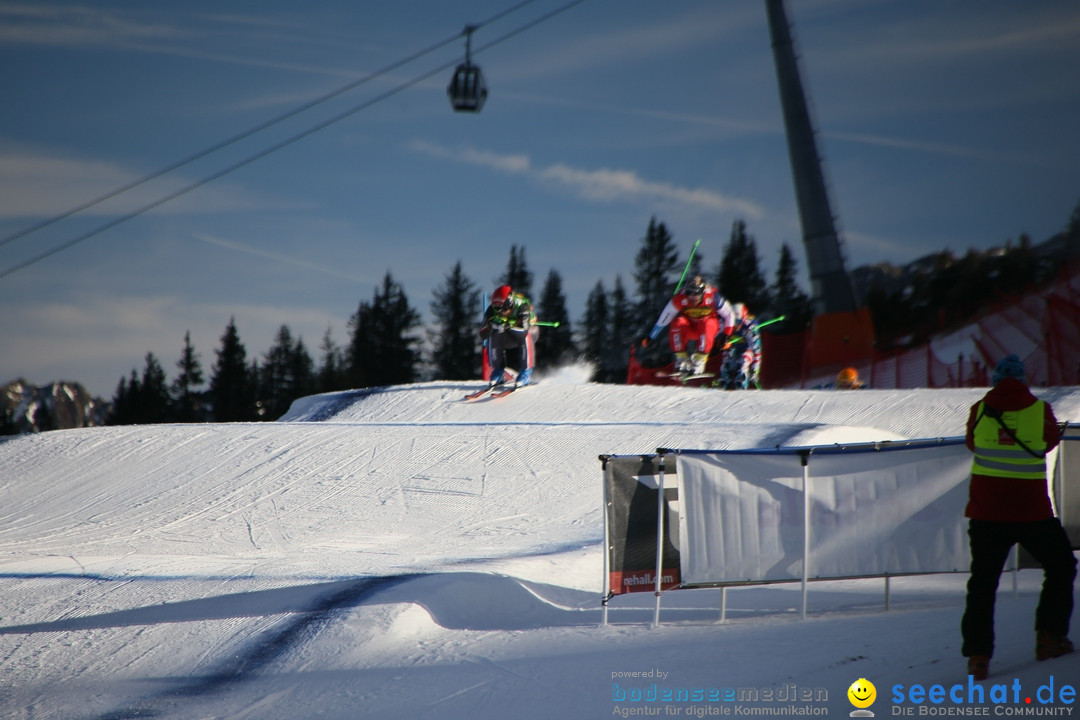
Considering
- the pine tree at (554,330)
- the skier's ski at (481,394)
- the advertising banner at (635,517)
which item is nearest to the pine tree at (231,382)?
the pine tree at (554,330)

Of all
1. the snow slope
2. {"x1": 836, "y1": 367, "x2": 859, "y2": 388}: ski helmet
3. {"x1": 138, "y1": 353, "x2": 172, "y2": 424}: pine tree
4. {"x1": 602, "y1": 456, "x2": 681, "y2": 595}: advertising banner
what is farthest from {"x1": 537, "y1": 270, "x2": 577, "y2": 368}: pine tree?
{"x1": 602, "y1": 456, "x2": 681, "y2": 595}: advertising banner

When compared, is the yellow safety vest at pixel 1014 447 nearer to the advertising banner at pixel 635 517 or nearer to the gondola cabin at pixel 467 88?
the advertising banner at pixel 635 517

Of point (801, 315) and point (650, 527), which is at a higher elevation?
point (801, 315)

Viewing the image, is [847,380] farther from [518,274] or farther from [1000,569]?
[518,274]

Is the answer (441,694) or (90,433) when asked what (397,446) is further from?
(441,694)

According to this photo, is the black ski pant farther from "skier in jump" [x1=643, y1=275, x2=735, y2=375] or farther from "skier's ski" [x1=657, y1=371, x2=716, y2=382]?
"skier's ski" [x1=657, y1=371, x2=716, y2=382]

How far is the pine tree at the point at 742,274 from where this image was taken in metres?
64.6

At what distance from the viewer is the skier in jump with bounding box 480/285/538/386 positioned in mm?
16375

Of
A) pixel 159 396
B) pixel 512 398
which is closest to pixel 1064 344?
pixel 512 398

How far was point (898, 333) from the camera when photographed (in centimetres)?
4547

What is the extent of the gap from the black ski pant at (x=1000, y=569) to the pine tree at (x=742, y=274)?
60540 mm

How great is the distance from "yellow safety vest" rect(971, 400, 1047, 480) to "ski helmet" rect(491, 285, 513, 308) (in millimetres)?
12451

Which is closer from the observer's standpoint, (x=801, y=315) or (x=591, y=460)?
(x=591, y=460)

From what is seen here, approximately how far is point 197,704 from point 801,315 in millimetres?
55259
